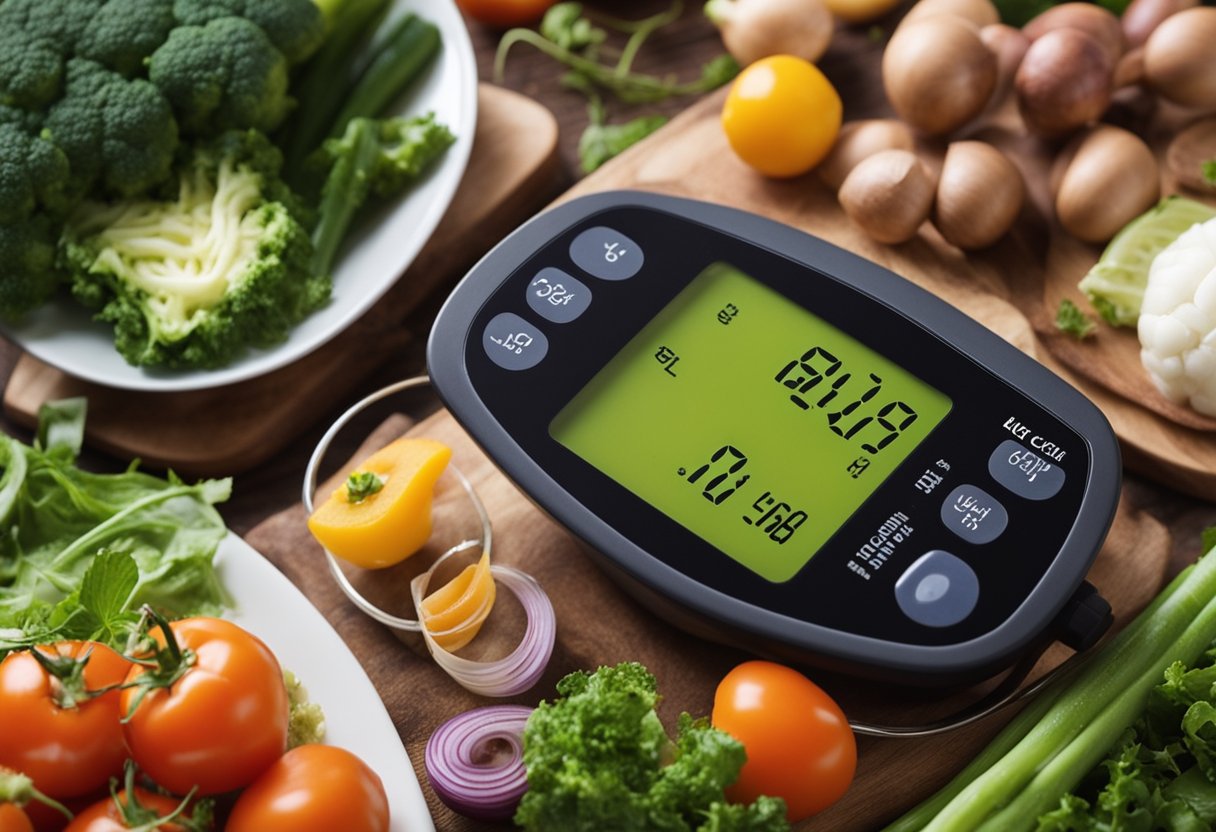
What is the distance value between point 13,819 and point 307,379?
730mm

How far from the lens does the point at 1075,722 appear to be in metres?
1.31

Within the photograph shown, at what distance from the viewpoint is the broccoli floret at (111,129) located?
5.57ft

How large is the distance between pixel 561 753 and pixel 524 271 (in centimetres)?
57

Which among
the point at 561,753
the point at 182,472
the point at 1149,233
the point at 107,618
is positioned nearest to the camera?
the point at 561,753

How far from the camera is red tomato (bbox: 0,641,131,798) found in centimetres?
124

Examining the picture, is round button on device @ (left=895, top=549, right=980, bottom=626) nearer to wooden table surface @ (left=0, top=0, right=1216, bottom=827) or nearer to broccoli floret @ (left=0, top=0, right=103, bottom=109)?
wooden table surface @ (left=0, top=0, right=1216, bottom=827)

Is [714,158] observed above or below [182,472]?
above

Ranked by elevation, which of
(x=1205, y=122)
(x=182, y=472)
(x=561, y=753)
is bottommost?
(x=182, y=472)

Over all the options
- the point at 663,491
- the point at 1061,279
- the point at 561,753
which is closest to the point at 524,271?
the point at 663,491

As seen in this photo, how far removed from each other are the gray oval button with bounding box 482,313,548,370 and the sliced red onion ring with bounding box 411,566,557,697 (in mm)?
255

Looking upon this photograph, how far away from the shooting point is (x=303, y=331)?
1703 mm

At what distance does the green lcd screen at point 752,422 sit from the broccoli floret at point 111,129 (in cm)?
74

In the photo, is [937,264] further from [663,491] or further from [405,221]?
[405,221]

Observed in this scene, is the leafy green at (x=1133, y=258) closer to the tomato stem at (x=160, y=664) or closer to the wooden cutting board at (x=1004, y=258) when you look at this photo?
the wooden cutting board at (x=1004, y=258)
